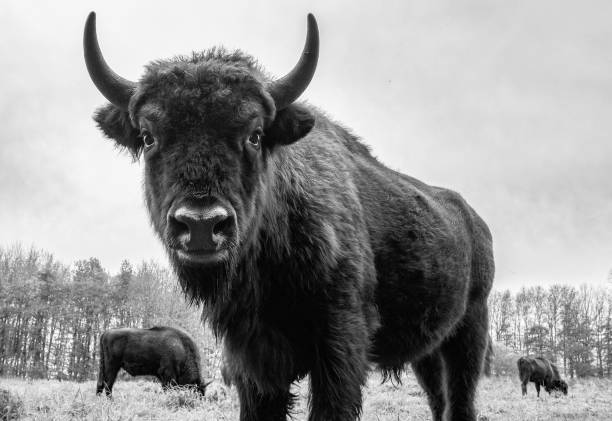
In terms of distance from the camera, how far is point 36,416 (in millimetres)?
7168

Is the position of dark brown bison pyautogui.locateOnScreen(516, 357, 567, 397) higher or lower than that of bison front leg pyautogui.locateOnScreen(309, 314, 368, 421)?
lower

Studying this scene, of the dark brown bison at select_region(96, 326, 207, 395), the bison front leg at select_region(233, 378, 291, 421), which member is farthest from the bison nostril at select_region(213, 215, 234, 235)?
the dark brown bison at select_region(96, 326, 207, 395)

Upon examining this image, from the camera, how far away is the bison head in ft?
9.85

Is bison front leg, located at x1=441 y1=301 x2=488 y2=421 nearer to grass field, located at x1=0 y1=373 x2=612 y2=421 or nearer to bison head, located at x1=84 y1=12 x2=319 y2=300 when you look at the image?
grass field, located at x1=0 y1=373 x2=612 y2=421

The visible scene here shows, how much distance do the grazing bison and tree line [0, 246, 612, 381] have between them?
35974mm

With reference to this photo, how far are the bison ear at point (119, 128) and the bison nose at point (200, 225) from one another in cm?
123

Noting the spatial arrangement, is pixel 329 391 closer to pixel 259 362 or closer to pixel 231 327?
pixel 259 362

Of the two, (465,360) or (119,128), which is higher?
(119,128)

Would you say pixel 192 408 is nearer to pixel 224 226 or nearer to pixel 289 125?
pixel 289 125

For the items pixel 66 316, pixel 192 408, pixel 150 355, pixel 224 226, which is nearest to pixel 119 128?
pixel 224 226

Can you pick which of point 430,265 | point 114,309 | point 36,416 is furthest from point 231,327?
point 114,309

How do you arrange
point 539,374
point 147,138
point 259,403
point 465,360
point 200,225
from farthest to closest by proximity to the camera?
point 539,374, point 465,360, point 259,403, point 147,138, point 200,225

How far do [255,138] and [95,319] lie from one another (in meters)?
49.9

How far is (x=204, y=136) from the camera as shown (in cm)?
325
